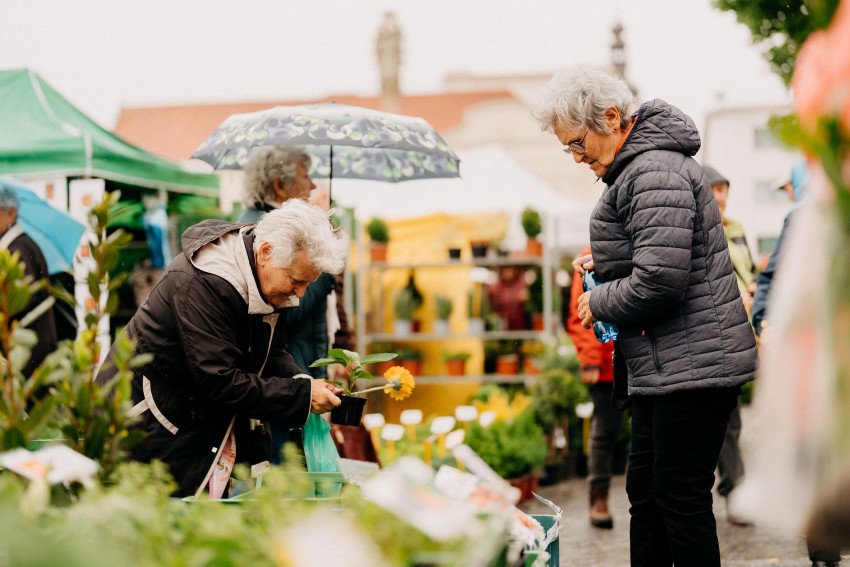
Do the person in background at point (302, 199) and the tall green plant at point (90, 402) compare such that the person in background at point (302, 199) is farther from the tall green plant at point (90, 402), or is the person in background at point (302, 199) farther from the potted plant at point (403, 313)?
the potted plant at point (403, 313)

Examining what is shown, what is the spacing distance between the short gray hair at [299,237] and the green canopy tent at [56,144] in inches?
144

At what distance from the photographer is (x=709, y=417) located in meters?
3.01

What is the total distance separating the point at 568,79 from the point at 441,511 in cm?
192

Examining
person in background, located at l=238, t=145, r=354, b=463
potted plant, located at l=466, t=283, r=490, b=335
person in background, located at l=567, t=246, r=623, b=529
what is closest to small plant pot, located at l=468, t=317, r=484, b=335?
potted plant, located at l=466, t=283, r=490, b=335

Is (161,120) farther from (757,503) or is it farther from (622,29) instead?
(757,503)

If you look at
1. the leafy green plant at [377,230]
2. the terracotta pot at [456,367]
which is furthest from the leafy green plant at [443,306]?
the leafy green plant at [377,230]

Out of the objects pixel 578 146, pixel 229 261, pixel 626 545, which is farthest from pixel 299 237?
pixel 626 545

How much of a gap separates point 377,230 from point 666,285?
21.6ft

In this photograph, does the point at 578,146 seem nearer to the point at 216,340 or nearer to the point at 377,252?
the point at 216,340

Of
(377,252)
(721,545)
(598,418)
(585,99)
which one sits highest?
(585,99)

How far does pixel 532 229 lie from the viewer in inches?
363

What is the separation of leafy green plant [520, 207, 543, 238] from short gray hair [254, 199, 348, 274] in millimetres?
6138

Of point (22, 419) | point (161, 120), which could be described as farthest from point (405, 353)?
point (161, 120)

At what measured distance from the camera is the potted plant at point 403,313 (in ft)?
31.1
